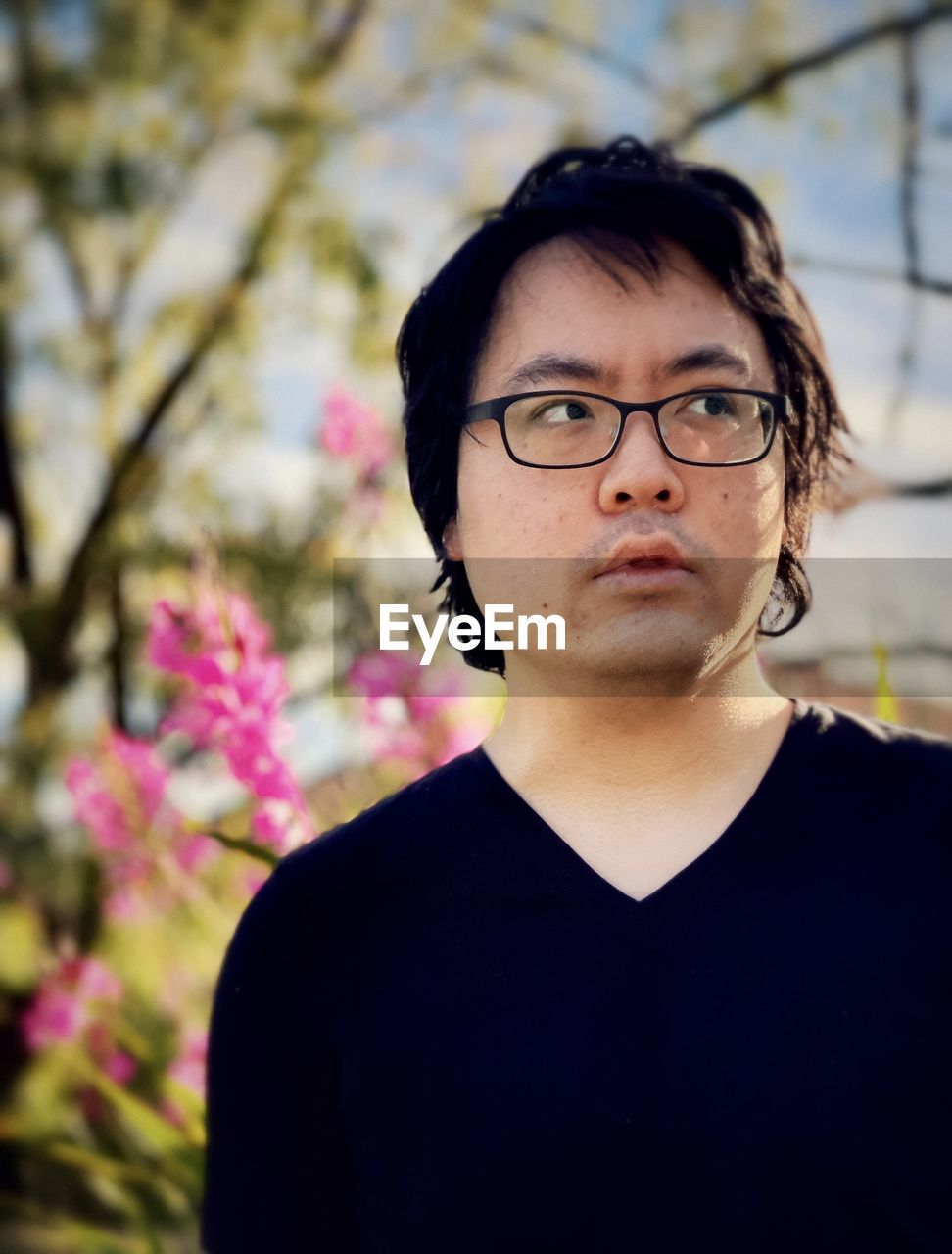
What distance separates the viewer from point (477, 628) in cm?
113

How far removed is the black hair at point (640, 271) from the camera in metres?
0.99

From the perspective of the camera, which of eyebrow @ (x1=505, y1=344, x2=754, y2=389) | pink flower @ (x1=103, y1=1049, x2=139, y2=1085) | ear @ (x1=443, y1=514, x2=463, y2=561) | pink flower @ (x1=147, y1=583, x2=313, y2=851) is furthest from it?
pink flower @ (x1=103, y1=1049, x2=139, y2=1085)

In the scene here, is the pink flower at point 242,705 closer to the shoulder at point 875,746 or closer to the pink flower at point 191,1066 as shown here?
the shoulder at point 875,746

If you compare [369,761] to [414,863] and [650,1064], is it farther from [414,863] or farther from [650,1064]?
[650,1064]

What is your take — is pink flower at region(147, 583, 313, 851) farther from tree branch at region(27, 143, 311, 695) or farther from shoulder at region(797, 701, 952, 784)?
tree branch at region(27, 143, 311, 695)

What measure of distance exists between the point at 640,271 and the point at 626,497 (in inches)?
8.0

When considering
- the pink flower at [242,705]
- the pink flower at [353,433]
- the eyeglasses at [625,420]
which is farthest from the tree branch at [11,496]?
the eyeglasses at [625,420]

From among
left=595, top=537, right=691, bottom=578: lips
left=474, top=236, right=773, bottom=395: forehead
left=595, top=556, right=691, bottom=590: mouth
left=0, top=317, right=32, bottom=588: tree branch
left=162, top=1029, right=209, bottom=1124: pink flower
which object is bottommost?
left=162, top=1029, right=209, bottom=1124: pink flower

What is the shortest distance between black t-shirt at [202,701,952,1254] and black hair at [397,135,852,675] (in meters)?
0.22

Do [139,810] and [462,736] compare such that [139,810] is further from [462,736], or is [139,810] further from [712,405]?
[712,405]

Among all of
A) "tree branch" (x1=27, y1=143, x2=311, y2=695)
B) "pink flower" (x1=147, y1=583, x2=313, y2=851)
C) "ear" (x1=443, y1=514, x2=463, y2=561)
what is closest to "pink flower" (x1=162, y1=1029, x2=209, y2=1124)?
"pink flower" (x1=147, y1=583, x2=313, y2=851)

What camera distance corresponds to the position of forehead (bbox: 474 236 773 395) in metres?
0.91

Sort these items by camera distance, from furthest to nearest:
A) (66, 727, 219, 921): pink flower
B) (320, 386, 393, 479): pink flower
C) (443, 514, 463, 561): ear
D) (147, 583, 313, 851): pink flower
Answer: (320, 386, 393, 479): pink flower, (66, 727, 219, 921): pink flower, (147, 583, 313, 851): pink flower, (443, 514, 463, 561): ear

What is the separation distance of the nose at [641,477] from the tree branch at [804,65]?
1.92 m
